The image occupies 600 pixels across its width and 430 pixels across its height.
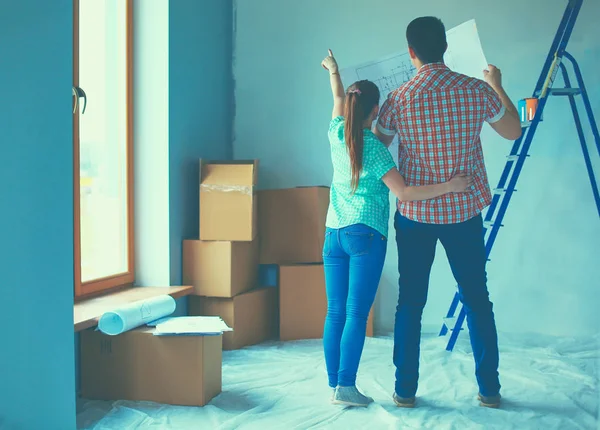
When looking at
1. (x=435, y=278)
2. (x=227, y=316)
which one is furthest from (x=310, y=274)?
(x=435, y=278)

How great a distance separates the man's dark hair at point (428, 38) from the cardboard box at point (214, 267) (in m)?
1.45

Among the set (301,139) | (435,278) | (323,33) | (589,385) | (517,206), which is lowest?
(589,385)

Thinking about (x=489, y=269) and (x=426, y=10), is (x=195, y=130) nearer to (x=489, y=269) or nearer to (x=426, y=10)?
(x=426, y=10)

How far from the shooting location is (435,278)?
3840mm

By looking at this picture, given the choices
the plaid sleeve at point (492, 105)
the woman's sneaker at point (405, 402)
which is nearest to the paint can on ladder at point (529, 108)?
the plaid sleeve at point (492, 105)

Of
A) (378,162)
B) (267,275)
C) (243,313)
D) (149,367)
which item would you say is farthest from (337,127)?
(267,275)

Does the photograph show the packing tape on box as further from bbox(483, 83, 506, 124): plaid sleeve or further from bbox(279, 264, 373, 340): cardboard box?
bbox(483, 83, 506, 124): plaid sleeve

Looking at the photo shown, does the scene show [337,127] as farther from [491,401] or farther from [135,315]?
[491,401]

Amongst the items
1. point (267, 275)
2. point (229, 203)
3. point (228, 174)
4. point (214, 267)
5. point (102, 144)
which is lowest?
point (267, 275)

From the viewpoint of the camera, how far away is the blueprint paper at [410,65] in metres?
2.85

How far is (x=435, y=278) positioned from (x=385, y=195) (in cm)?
152

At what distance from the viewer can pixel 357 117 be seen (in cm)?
237

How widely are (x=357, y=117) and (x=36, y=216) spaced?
116cm

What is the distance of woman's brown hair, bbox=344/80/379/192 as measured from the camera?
2352 millimetres
